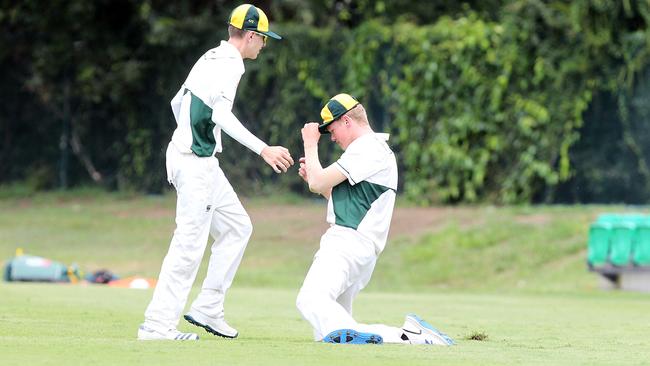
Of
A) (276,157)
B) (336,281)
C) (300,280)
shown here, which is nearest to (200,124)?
(276,157)

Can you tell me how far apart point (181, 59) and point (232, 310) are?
52.4ft

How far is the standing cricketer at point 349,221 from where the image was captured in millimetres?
9141

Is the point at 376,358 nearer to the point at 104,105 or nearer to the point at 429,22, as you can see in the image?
the point at 429,22

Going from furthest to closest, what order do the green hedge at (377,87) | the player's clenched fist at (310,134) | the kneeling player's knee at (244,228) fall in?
the green hedge at (377,87)
the kneeling player's knee at (244,228)
the player's clenched fist at (310,134)

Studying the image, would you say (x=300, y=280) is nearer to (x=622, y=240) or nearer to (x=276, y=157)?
(x=622, y=240)

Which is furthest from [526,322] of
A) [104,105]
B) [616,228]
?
[104,105]

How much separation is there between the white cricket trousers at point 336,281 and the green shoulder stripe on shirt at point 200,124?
0.99 meters

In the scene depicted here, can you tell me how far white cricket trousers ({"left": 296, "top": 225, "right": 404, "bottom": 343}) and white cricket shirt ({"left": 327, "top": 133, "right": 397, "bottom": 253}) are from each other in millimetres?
70

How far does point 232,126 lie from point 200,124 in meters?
0.35

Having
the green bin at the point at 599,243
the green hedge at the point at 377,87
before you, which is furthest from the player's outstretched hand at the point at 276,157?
the green hedge at the point at 377,87

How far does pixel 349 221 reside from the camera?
30.6 ft

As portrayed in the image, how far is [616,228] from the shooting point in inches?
733

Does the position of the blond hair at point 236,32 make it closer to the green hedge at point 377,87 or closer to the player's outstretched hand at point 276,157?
the player's outstretched hand at point 276,157

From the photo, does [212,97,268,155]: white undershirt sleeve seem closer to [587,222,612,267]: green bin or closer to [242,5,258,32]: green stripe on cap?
[242,5,258,32]: green stripe on cap
